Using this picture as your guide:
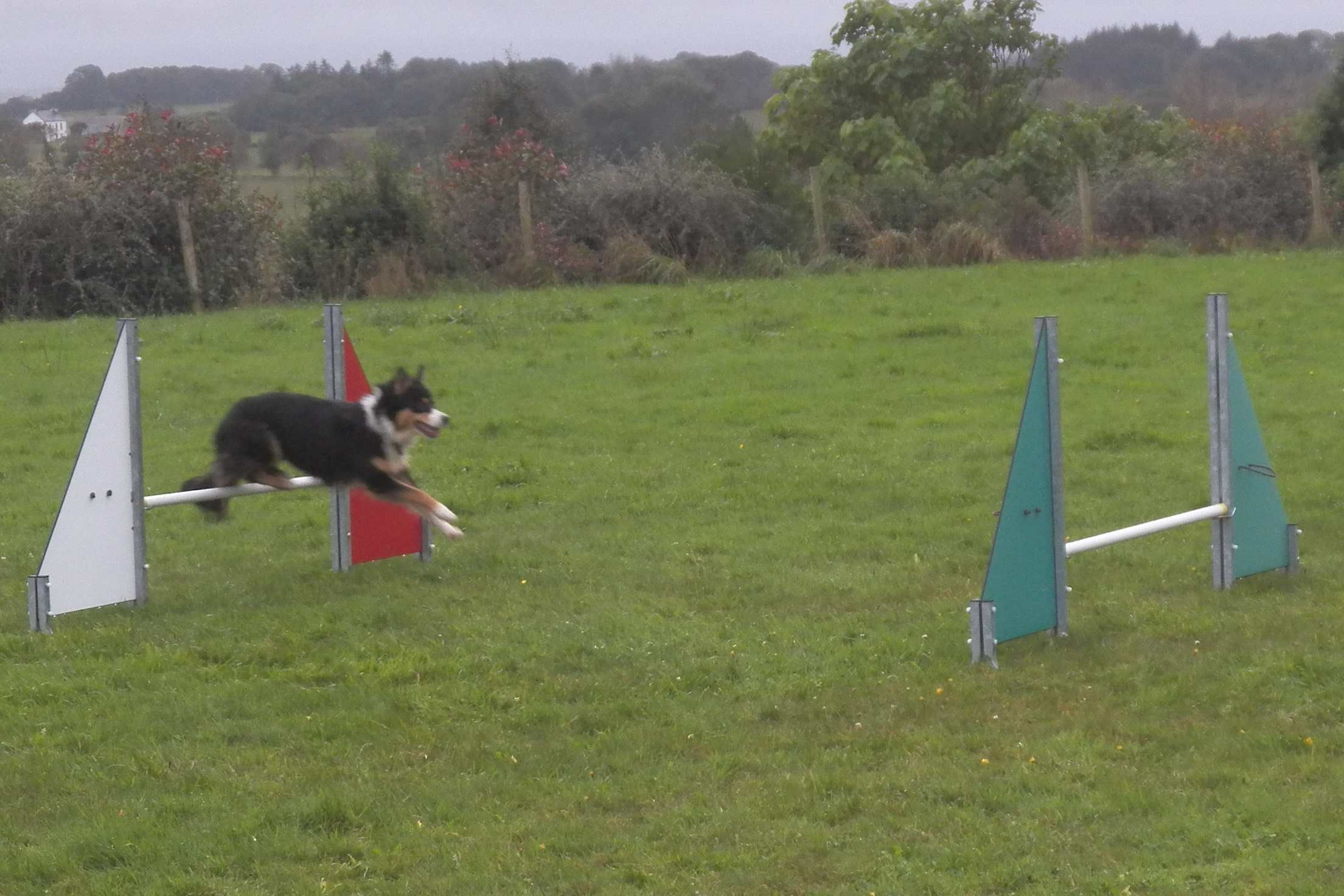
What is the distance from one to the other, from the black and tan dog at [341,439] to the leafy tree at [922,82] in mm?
21783

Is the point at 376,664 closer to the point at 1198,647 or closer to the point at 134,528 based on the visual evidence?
the point at 134,528

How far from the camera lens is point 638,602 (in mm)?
7090

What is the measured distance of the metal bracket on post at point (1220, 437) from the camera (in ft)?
22.5

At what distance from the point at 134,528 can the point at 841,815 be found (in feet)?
13.2

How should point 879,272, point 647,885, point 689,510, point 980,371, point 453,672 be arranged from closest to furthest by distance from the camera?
point 647,885 → point 453,672 → point 689,510 → point 980,371 → point 879,272

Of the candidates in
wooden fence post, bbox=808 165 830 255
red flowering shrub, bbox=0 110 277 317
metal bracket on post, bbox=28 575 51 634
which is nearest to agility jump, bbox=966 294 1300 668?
metal bracket on post, bbox=28 575 51 634

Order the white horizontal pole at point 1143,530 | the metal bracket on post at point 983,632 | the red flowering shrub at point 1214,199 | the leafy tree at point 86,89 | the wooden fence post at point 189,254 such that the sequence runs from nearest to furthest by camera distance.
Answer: the metal bracket on post at point 983,632 < the white horizontal pole at point 1143,530 < the wooden fence post at point 189,254 < the red flowering shrub at point 1214,199 < the leafy tree at point 86,89

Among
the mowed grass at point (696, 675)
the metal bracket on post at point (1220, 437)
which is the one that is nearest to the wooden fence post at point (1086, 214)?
the mowed grass at point (696, 675)

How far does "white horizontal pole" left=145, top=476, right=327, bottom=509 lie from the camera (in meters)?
6.86

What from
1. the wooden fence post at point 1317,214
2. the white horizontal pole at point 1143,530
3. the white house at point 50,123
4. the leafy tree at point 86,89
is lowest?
the white horizontal pole at point 1143,530

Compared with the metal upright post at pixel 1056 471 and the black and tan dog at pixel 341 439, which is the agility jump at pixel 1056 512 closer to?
the metal upright post at pixel 1056 471

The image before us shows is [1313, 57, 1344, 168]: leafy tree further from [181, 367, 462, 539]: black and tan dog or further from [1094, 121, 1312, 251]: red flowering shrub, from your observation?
[181, 367, 462, 539]: black and tan dog

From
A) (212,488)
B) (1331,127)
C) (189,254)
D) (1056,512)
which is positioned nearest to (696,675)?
(1056,512)

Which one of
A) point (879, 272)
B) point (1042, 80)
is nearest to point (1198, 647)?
point (879, 272)
